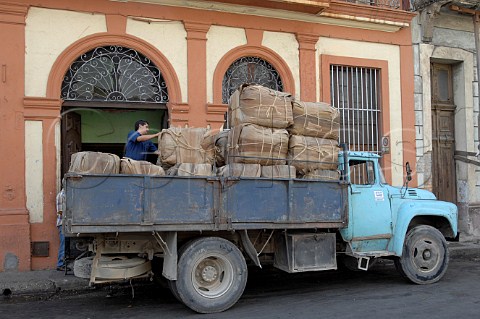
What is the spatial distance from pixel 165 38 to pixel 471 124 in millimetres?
8321

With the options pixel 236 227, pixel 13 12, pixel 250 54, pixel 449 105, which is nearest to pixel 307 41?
pixel 250 54

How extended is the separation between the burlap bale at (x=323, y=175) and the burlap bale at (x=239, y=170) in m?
0.83

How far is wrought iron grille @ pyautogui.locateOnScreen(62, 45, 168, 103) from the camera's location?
31.7ft

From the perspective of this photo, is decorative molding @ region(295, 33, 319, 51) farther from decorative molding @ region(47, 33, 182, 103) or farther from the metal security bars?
decorative molding @ region(47, 33, 182, 103)

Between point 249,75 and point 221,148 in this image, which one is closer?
point 221,148

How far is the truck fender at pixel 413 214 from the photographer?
7.47 meters

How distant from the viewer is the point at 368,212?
7.44 meters

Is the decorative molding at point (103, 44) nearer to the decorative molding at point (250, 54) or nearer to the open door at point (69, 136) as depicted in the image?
the open door at point (69, 136)

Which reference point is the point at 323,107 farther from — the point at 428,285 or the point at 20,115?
the point at 20,115

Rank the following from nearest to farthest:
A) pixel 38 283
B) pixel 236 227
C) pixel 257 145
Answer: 1. pixel 236 227
2. pixel 257 145
3. pixel 38 283

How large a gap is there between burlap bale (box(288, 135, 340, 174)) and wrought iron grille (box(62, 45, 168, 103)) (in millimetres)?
3990

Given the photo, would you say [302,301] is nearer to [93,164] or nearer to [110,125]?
[93,164]

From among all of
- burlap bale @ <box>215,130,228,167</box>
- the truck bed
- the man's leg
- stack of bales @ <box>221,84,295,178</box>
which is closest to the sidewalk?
the man's leg

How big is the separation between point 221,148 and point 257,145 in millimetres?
698
